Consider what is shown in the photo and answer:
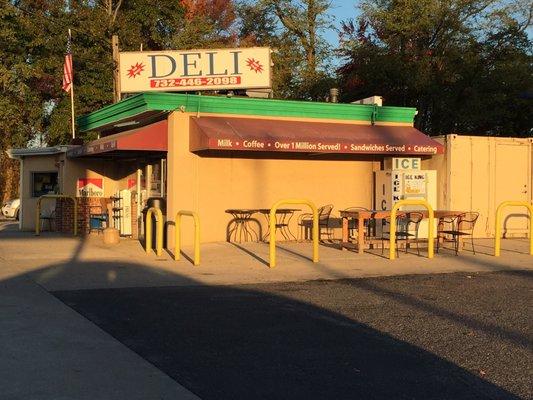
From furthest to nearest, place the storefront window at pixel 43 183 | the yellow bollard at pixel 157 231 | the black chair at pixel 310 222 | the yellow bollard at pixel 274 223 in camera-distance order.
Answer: the storefront window at pixel 43 183 < the black chair at pixel 310 222 < the yellow bollard at pixel 157 231 < the yellow bollard at pixel 274 223

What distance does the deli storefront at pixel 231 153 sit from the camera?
15.3 m

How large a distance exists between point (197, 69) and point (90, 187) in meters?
4.88

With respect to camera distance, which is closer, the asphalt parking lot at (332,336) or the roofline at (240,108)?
the asphalt parking lot at (332,336)

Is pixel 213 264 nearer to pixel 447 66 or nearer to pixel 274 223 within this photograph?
pixel 274 223

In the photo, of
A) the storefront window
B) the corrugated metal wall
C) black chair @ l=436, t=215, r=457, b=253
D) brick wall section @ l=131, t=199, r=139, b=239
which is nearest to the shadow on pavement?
black chair @ l=436, t=215, r=457, b=253

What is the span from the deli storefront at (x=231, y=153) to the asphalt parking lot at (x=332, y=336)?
5591 mm

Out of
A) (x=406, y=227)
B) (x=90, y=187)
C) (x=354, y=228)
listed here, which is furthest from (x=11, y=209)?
(x=406, y=227)

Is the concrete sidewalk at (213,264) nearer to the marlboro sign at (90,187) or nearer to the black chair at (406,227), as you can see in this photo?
the black chair at (406,227)

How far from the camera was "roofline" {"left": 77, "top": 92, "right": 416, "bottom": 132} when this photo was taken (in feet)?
50.2

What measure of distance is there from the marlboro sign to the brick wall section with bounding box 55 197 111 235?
34 cm

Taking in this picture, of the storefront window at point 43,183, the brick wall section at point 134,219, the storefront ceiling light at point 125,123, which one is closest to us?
the storefront ceiling light at point 125,123

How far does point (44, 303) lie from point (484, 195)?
42.0 ft

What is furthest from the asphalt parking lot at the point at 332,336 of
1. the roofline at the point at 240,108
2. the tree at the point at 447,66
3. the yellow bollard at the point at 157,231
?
the tree at the point at 447,66

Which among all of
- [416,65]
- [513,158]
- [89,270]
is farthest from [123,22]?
[89,270]
